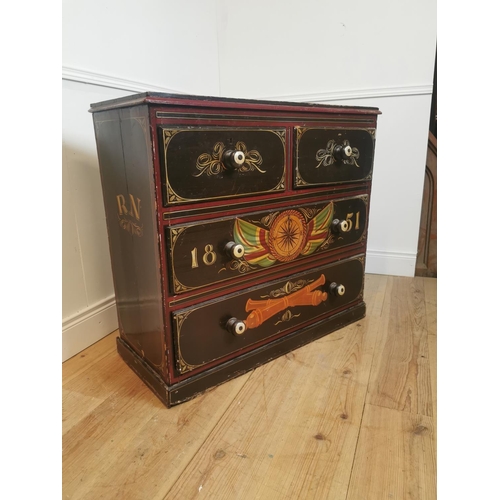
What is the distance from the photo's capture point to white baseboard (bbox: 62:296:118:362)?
1.29 m

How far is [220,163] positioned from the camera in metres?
1.00

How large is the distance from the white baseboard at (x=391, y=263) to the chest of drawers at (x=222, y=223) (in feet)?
2.23

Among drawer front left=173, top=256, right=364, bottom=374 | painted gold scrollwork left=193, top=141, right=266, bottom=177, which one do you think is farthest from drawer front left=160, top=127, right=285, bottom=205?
drawer front left=173, top=256, right=364, bottom=374

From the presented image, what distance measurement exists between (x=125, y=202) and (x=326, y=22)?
1396mm

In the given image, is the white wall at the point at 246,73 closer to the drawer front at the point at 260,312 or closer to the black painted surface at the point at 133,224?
the black painted surface at the point at 133,224

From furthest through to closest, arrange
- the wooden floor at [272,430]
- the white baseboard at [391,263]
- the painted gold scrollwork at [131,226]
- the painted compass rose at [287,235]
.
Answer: the white baseboard at [391,263], the painted compass rose at [287,235], the painted gold scrollwork at [131,226], the wooden floor at [272,430]

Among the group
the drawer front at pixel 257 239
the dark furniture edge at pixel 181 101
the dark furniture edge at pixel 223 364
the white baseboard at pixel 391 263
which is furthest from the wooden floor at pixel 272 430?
the dark furniture edge at pixel 181 101

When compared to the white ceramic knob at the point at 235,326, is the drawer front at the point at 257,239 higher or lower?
higher

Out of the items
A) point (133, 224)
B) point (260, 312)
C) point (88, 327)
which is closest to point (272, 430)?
point (260, 312)

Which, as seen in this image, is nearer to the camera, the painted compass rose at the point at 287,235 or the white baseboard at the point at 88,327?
the painted compass rose at the point at 287,235

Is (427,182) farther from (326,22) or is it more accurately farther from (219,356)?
(219,356)

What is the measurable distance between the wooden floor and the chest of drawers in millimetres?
84

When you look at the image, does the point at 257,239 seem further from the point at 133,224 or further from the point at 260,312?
the point at 133,224

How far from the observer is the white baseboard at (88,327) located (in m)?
1.29
